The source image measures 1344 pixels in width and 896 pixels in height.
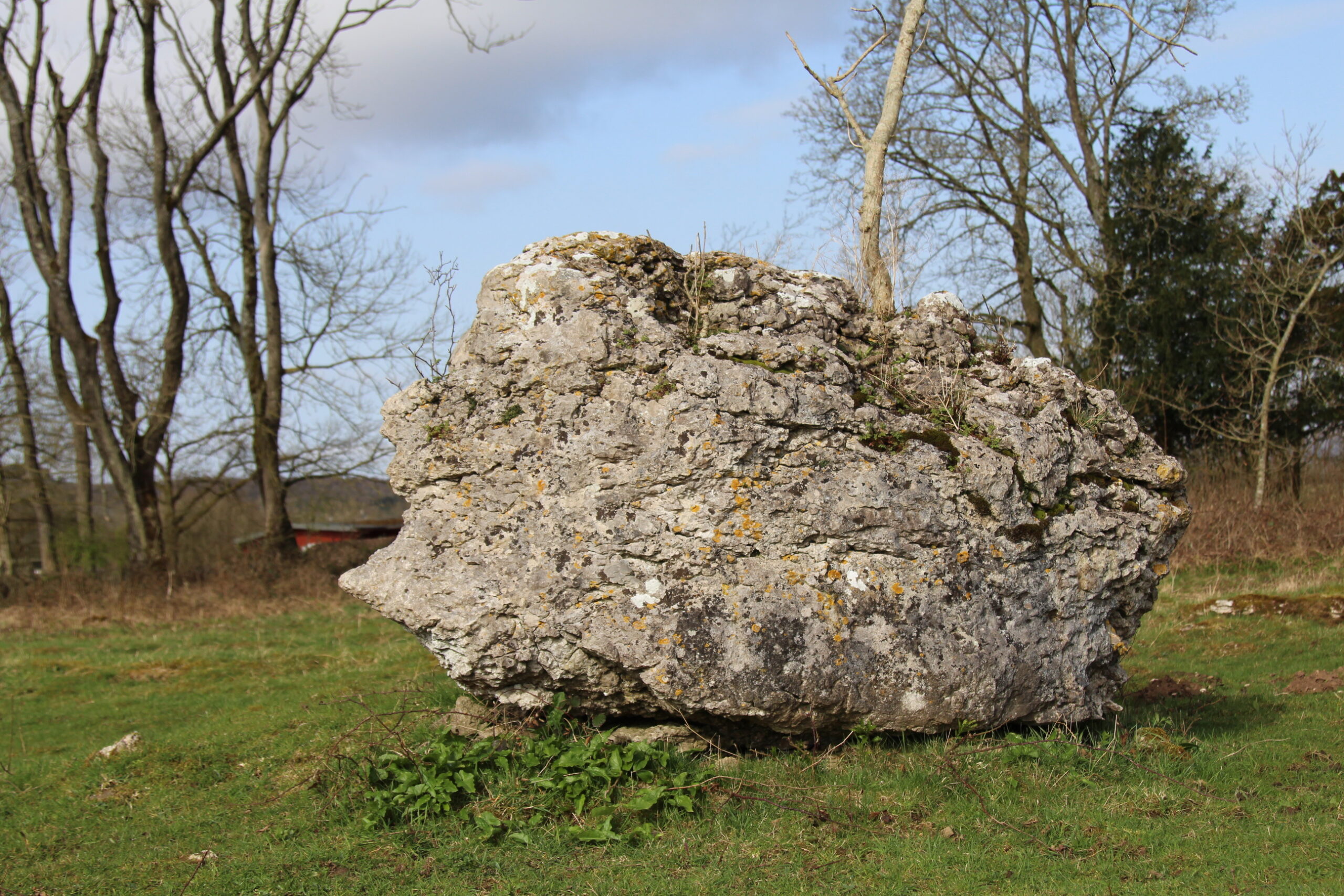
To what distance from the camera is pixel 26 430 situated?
24.5 m

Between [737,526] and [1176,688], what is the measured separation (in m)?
4.66

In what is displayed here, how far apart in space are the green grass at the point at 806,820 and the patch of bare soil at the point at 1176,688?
149 millimetres

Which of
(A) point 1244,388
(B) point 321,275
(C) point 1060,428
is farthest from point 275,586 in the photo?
(A) point 1244,388

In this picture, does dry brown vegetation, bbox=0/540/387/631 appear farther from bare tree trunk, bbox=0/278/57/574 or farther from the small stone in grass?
the small stone in grass

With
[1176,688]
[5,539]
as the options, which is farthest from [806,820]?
[5,539]

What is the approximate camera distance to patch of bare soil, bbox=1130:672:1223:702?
751 centimetres

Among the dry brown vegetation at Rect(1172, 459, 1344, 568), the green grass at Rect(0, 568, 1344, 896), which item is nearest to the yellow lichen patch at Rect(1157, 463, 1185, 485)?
the green grass at Rect(0, 568, 1344, 896)

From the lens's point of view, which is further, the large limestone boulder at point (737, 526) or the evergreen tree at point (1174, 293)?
the evergreen tree at point (1174, 293)

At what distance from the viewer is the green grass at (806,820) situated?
4.32m

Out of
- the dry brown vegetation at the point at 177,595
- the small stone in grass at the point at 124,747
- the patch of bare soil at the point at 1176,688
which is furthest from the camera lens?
the dry brown vegetation at the point at 177,595

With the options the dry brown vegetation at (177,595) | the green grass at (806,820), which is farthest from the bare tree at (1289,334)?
the dry brown vegetation at (177,595)

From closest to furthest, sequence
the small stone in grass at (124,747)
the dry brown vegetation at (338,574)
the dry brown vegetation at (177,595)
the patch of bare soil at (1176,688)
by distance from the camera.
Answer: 1. the small stone in grass at (124,747)
2. the patch of bare soil at (1176,688)
3. the dry brown vegetation at (338,574)
4. the dry brown vegetation at (177,595)

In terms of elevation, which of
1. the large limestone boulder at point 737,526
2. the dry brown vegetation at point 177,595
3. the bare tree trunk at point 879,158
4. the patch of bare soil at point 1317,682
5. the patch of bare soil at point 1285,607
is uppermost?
the bare tree trunk at point 879,158

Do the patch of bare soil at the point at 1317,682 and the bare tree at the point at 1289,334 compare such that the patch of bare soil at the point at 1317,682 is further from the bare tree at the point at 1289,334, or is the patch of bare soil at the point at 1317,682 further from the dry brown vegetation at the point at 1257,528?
the bare tree at the point at 1289,334
